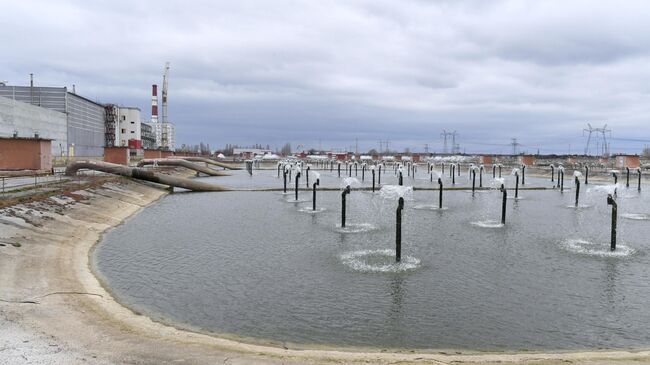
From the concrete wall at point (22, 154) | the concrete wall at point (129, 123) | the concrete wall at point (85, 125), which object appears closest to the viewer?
the concrete wall at point (22, 154)

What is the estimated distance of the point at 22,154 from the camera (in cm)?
4319

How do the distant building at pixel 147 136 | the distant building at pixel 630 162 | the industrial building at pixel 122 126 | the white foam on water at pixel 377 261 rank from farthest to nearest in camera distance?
the distant building at pixel 147 136
the industrial building at pixel 122 126
the distant building at pixel 630 162
the white foam on water at pixel 377 261

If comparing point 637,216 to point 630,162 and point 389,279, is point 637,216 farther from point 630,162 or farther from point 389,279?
point 630,162

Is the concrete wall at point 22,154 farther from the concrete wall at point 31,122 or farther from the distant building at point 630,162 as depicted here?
the distant building at point 630,162

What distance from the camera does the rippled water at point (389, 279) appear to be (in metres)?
12.4

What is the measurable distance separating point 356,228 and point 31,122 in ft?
195

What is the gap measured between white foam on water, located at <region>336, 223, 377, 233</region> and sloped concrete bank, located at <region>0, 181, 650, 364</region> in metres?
14.0

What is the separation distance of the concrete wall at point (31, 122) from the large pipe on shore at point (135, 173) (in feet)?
22.8

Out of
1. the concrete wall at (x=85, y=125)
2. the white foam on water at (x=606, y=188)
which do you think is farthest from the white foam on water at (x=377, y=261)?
the concrete wall at (x=85, y=125)

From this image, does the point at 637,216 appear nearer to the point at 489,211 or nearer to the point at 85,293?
the point at 489,211

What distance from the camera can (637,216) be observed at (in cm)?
3534

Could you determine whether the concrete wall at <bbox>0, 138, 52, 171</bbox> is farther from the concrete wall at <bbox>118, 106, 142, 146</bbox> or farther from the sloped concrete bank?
the concrete wall at <bbox>118, 106, 142, 146</bbox>

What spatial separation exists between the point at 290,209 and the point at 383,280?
21508mm

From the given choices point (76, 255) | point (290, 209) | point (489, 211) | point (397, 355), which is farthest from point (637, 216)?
point (76, 255)
